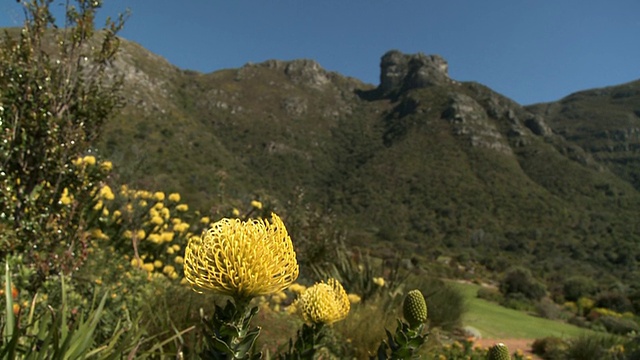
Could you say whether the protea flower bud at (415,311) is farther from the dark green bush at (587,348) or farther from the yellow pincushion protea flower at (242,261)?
the dark green bush at (587,348)

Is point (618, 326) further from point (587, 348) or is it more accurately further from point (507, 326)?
point (587, 348)

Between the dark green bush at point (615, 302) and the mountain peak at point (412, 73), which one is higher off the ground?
the mountain peak at point (412, 73)

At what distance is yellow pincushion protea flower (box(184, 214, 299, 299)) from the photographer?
1.26m

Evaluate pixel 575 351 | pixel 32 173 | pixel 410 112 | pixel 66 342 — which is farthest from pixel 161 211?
pixel 410 112

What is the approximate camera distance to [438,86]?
94.7 m

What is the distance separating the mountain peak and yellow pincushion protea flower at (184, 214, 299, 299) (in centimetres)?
10176

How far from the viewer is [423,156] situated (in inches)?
2795

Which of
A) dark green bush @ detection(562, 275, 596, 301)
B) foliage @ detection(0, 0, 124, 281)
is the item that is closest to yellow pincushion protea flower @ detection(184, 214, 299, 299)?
foliage @ detection(0, 0, 124, 281)

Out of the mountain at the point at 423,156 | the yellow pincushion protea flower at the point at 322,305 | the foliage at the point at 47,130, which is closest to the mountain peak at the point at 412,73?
the mountain at the point at 423,156

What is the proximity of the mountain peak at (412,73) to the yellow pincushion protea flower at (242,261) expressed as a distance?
10176cm

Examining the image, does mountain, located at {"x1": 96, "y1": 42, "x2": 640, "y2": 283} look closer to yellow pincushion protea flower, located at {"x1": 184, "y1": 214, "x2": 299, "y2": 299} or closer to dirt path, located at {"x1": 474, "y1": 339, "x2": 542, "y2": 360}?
dirt path, located at {"x1": 474, "y1": 339, "x2": 542, "y2": 360}

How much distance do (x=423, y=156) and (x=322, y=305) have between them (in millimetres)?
71227

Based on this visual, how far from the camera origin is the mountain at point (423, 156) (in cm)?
4881

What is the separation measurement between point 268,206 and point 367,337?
4.51m
